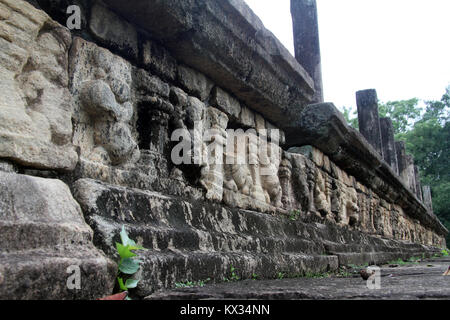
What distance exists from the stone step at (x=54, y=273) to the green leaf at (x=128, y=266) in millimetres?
63

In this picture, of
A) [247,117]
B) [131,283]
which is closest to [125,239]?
[131,283]

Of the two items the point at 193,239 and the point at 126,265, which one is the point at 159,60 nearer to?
the point at 193,239

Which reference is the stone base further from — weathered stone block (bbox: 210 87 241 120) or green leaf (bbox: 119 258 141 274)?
weathered stone block (bbox: 210 87 241 120)

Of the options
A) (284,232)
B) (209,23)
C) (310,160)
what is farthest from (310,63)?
(209,23)

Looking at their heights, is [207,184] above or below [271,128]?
below

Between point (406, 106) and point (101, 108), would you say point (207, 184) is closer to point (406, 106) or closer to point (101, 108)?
point (101, 108)

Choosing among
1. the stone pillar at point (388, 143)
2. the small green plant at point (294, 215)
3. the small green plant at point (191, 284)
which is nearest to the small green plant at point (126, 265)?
the small green plant at point (191, 284)

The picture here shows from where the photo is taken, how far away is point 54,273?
4.05ft

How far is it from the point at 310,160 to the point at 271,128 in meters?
0.85

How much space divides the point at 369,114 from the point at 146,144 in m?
8.23

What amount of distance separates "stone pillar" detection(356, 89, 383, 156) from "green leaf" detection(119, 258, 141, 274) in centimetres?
877

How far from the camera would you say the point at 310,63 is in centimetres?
537

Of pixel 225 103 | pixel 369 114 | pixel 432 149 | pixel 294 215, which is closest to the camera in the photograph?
pixel 225 103

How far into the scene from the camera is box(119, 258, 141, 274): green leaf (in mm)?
1522
